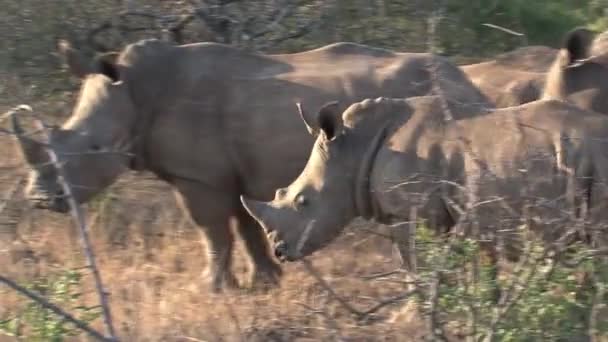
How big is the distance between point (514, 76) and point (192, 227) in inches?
82.4

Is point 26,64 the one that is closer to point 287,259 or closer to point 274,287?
point 274,287

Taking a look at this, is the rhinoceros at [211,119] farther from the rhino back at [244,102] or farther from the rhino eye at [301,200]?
the rhino eye at [301,200]

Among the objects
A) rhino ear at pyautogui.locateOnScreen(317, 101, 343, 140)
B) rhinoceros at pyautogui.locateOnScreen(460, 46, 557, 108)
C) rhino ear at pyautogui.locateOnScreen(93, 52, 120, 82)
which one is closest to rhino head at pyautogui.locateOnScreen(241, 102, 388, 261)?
rhino ear at pyautogui.locateOnScreen(317, 101, 343, 140)

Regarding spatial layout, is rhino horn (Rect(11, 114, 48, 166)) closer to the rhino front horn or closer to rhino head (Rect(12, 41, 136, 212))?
rhino head (Rect(12, 41, 136, 212))

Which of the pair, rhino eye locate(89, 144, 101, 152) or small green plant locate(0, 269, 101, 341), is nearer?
small green plant locate(0, 269, 101, 341)

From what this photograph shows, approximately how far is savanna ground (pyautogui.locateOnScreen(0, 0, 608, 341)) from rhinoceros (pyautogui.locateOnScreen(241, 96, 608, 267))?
0.80ft

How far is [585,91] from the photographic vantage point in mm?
6035

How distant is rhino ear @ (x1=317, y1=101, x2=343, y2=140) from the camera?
18.1 feet

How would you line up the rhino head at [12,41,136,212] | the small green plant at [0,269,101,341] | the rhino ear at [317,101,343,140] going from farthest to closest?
1. the rhino head at [12,41,136,212]
2. the rhino ear at [317,101,343,140]
3. the small green plant at [0,269,101,341]

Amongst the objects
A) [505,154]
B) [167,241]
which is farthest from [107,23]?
[505,154]

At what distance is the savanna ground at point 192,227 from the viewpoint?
5672mm

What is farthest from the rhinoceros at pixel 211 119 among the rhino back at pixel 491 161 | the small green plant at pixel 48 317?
the small green plant at pixel 48 317

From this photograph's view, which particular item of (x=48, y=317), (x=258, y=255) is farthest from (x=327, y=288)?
(x=258, y=255)

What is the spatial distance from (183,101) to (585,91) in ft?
6.64
